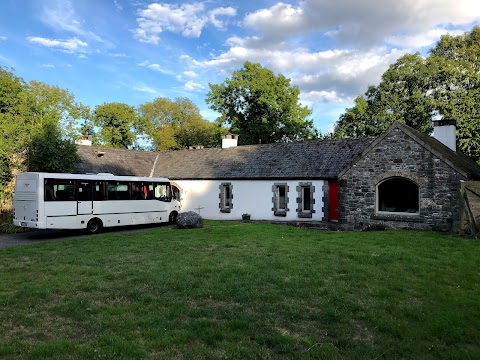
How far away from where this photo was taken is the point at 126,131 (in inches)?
1922

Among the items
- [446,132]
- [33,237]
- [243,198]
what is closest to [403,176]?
[446,132]

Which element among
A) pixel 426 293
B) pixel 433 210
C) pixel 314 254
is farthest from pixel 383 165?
pixel 426 293

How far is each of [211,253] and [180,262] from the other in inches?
63.1

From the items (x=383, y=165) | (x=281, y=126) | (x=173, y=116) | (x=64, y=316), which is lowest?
(x=64, y=316)

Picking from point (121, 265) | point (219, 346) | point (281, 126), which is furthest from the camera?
point (281, 126)

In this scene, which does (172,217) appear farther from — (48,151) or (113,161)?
(113,161)

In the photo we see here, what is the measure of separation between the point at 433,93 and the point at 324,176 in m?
16.6

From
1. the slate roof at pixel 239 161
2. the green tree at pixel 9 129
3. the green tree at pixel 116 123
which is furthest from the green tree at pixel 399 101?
the green tree at pixel 116 123

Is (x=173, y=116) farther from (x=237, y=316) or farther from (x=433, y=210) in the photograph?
(x=237, y=316)

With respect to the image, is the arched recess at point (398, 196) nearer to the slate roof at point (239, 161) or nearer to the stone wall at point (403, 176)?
the stone wall at point (403, 176)

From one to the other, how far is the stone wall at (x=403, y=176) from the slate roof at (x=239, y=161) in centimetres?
251

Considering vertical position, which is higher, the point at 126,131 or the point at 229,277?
the point at 126,131

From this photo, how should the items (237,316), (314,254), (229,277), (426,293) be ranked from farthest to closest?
(314,254) → (229,277) → (426,293) → (237,316)

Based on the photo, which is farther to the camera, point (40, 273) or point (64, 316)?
point (40, 273)
